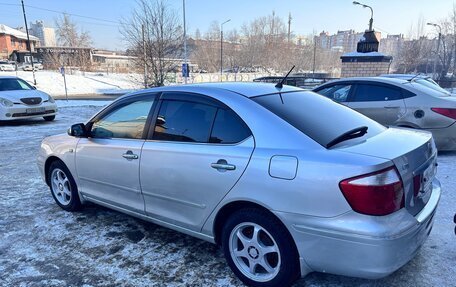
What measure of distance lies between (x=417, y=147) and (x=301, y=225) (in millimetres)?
1046

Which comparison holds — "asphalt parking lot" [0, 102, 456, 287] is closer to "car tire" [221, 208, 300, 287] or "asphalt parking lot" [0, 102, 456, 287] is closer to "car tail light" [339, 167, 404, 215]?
"car tire" [221, 208, 300, 287]

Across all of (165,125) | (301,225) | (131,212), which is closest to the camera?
(301,225)

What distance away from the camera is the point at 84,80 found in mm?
37906

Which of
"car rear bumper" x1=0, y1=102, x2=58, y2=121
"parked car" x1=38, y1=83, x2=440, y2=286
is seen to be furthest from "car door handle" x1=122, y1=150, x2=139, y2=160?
"car rear bumper" x1=0, y1=102, x2=58, y2=121

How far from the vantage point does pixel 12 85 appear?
11.8 meters

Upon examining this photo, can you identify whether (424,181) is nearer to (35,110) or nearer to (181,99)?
(181,99)

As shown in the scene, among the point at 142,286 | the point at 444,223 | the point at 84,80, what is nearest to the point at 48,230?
the point at 142,286

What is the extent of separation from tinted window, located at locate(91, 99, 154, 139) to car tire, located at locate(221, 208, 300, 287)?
1.33m

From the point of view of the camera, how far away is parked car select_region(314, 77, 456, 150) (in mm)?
6070

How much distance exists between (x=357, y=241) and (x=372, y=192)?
1.03 feet

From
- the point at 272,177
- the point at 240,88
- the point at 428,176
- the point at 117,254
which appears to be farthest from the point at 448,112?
the point at 117,254

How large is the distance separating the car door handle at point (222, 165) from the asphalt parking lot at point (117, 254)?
3.07ft

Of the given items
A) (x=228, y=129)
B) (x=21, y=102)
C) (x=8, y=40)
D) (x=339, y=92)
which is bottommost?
(x=21, y=102)

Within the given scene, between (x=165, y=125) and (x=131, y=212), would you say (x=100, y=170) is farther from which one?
(x=165, y=125)
